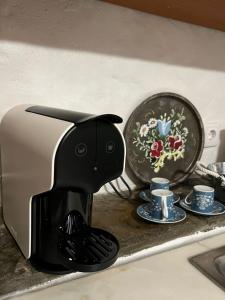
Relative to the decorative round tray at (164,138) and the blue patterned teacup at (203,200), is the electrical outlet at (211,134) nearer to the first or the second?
the decorative round tray at (164,138)

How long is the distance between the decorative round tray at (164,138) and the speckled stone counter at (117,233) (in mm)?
132

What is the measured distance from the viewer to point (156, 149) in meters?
0.99

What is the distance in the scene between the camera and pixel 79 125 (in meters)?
0.51

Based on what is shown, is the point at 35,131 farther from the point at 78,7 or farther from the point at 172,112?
the point at 172,112

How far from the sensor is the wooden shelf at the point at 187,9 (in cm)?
77

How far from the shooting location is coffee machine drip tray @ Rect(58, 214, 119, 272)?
509mm

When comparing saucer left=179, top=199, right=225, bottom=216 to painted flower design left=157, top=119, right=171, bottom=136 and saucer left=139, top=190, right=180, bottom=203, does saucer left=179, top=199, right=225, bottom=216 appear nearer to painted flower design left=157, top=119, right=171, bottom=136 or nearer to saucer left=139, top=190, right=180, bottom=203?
saucer left=139, top=190, right=180, bottom=203

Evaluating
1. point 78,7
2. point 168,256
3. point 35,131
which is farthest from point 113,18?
point 168,256

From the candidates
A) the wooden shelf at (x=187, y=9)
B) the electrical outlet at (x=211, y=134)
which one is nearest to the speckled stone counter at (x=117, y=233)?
the electrical outlet at (x=211, y=134)

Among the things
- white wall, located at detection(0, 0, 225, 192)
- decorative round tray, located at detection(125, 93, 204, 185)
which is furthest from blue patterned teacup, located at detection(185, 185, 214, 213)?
white wall, located at detection(0, 0, 225, 192)

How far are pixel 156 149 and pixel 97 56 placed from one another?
33cm

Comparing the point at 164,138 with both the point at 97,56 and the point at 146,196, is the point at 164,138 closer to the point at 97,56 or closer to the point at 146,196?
the point at 146,196

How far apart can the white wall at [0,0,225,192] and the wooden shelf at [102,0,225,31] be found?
0.12ft

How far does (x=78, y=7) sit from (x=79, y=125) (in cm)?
43
